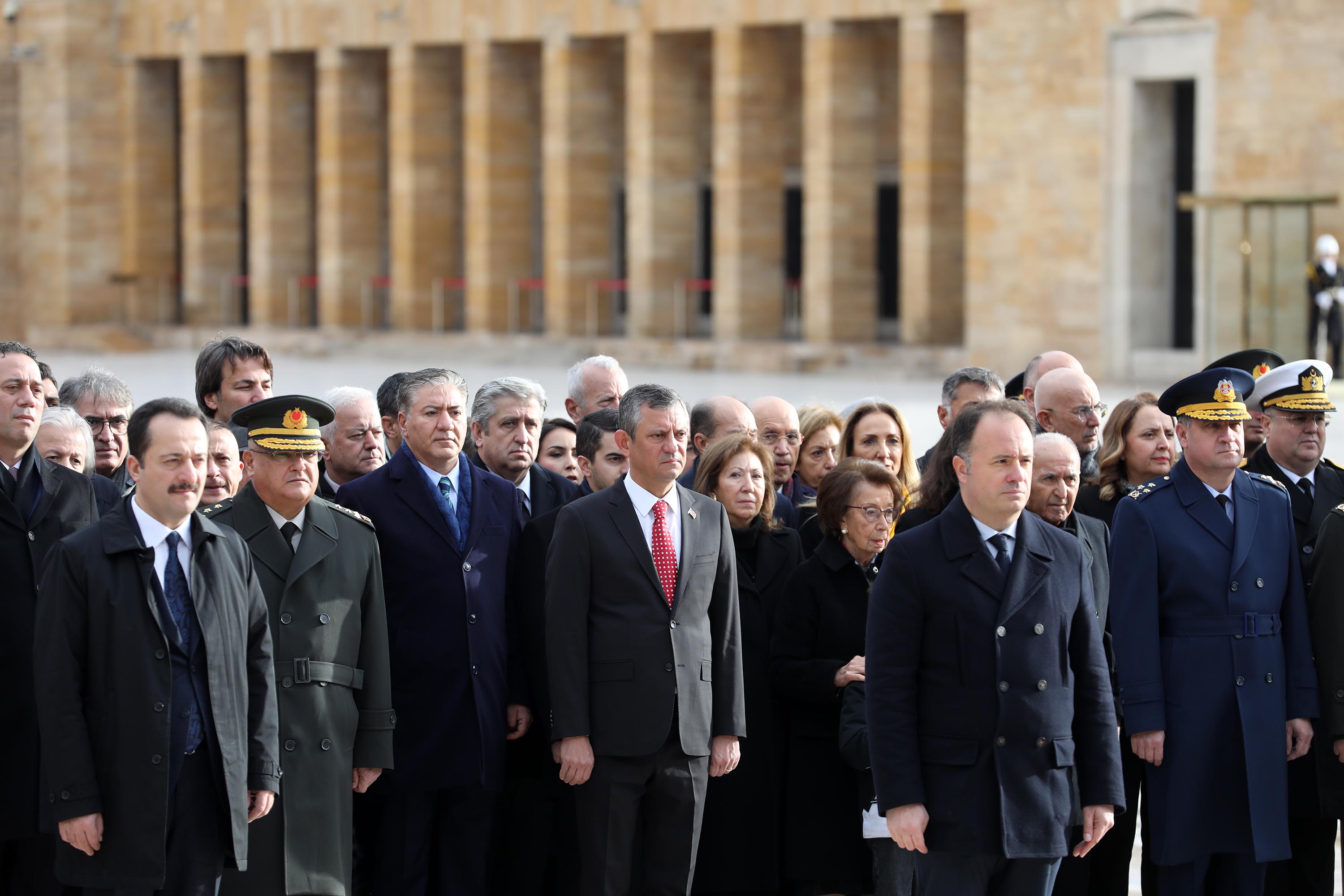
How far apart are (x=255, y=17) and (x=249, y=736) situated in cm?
2728

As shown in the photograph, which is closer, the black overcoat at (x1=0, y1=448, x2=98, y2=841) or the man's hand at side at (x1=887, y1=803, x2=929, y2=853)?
the man's hand at side at (x1=887, y1=803, x2=929, y2=853)

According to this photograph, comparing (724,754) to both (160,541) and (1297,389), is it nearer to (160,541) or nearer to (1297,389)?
(160,541)

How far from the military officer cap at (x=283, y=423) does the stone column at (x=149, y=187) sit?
28.6 m

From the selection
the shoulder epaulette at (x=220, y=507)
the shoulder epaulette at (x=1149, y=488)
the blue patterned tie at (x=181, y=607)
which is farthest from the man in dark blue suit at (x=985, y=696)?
the shoulder epaulette at (x=220, y=507)

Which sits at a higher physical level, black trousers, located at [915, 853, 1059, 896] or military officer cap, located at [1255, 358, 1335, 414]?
military officer cap, located at [1255, 358, 1335, 414]

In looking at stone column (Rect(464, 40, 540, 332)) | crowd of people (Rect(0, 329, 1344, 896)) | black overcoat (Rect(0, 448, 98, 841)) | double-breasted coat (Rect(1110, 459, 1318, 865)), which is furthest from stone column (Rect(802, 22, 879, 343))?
black overcoat (Rect(0, 448, 98, 841))

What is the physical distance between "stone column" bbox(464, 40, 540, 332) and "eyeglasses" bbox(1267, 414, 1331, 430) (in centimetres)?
2267

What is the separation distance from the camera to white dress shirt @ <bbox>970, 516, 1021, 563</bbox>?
5.61 meters

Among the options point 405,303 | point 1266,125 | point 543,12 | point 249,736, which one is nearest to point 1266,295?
point 1266,125

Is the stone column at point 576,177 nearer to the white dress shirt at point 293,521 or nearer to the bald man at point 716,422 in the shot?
the bald man at point 716,422

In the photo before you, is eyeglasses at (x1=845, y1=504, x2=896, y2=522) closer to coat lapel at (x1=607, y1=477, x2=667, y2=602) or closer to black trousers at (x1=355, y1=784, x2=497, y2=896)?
coat lapel at (x1=607, y1=477, x2=667, y2=602)

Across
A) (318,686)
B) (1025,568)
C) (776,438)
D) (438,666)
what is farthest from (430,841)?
(776,438)

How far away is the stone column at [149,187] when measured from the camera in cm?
3341

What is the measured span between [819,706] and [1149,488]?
141cm
